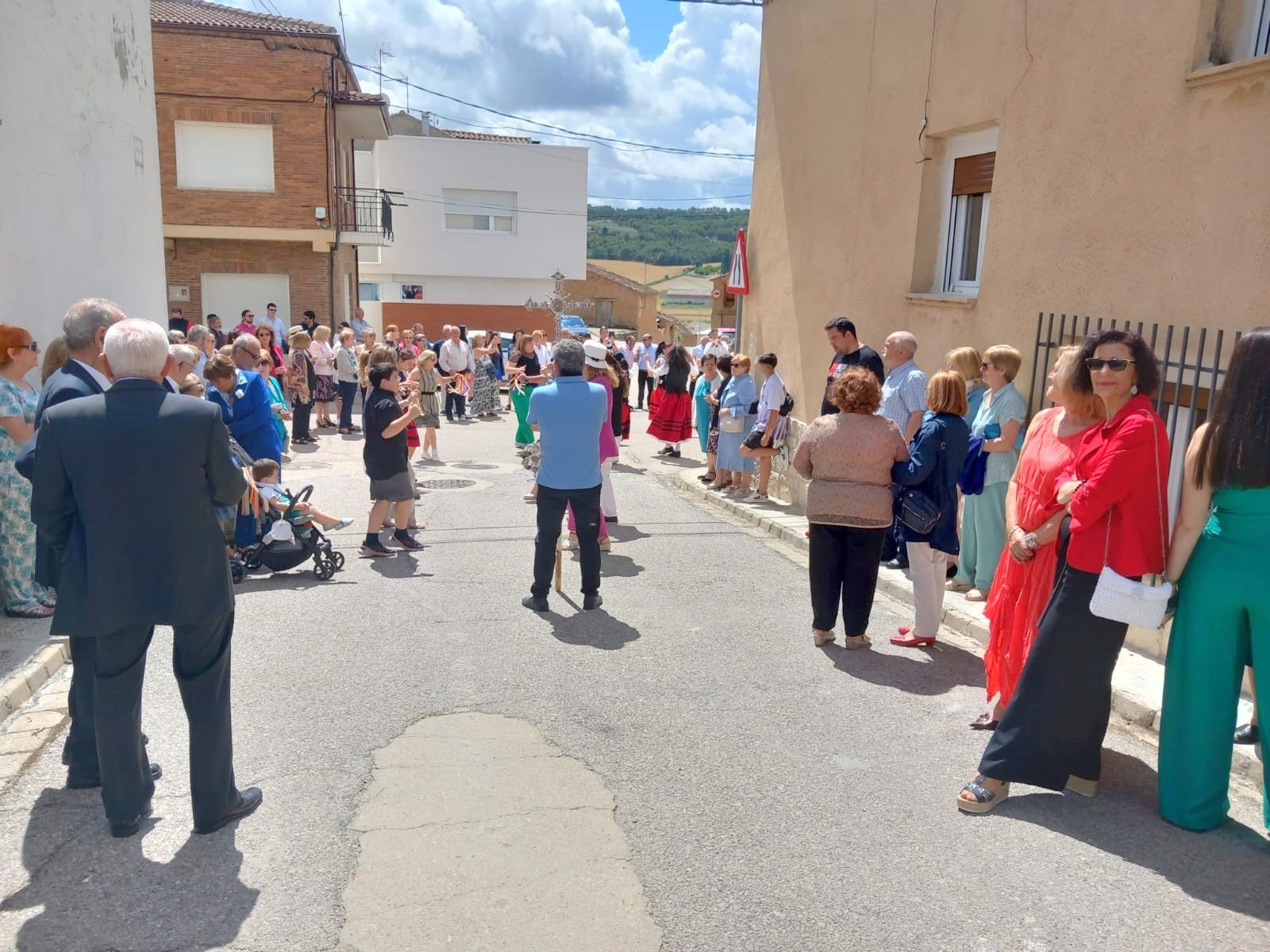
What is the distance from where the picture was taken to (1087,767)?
13.8 ft

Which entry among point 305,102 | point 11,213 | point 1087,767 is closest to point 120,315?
point 11,213

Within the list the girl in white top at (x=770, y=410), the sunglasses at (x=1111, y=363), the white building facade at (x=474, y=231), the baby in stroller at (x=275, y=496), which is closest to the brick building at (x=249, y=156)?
the white building facade at (x=474, y=231)

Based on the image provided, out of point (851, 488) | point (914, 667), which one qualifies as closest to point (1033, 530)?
point (851, 488)

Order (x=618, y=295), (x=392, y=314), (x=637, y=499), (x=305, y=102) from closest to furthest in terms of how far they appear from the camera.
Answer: (x=637, y=499), (x=305, y=102), (x=392, y=314), (x=618, y=295)

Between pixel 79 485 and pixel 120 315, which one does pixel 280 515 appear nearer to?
pixel 120 315

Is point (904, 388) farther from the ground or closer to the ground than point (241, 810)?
farther from the ground

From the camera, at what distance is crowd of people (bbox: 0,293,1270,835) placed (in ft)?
11.9

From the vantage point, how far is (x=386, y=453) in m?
8.16

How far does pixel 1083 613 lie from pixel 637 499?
753cm

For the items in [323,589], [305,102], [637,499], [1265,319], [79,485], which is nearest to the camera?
[79,485]

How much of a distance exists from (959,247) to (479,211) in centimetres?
3370

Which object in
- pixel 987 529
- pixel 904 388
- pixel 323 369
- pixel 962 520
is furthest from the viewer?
Answer: pixel 323 369

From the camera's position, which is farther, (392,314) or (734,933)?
(392,314)

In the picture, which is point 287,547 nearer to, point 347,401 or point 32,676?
point 32,676
